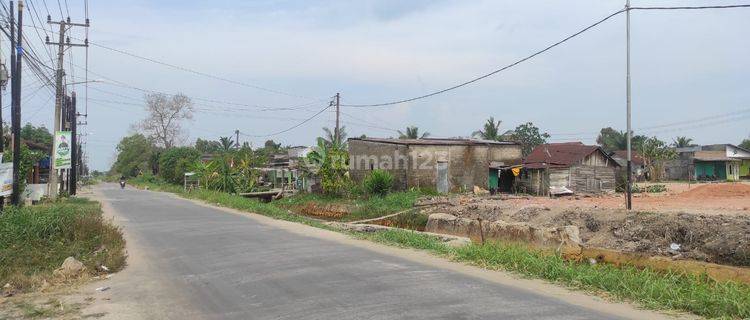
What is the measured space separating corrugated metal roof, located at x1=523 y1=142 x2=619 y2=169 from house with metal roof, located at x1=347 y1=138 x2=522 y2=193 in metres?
1.47

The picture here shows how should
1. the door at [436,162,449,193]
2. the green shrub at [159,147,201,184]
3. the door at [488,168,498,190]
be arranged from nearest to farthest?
the door at [436,162,449,193] < the door at [488,168,498,190] < the green shrub at [159,147,201,184]

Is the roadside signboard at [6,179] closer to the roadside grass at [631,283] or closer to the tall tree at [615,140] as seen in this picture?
the roadside grass at [631,283]

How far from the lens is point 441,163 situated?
3503 centimetres

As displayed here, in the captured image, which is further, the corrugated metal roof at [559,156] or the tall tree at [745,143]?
the tall tree at [745,143]

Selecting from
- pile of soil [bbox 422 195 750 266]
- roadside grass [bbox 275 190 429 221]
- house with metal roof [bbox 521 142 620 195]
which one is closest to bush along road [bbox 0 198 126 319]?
pile of soil [bbox 422 195 750 266]

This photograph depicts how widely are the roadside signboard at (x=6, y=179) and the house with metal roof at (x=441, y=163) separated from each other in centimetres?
2027

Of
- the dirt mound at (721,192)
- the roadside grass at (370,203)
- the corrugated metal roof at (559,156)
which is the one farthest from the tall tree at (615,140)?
the roadside grass at (370,203)

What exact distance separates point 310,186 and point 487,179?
11619 mm

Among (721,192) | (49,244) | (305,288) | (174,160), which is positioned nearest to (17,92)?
(49,244)

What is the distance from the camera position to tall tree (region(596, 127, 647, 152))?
234 feet

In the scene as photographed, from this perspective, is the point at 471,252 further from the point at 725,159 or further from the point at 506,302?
the point at 725,159

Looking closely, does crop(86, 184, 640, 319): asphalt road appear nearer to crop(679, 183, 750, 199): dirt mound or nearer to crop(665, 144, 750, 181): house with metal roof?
crop(679, 183, 750, 199): dirt mound

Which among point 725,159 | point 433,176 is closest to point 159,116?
point 433,176

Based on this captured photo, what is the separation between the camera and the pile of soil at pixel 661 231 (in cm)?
1312
